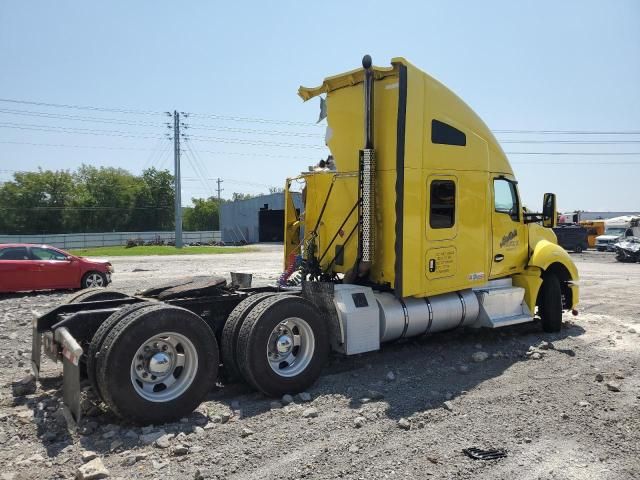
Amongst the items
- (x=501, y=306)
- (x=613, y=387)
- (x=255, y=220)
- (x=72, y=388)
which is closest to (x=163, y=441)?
(x=72, y=388)

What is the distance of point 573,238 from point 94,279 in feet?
103

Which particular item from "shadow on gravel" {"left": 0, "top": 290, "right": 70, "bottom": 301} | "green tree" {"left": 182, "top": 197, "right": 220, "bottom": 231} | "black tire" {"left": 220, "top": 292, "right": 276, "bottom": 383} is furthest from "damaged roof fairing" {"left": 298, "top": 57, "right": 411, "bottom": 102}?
"green tree" {"left": 182, "top": 197, "right": 220, "bottom": 231}

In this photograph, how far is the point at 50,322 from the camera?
5.72m

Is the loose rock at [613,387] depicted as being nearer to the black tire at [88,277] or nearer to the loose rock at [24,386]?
the loose rock at [24,386]

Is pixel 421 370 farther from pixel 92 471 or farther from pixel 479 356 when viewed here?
pixel 92 471

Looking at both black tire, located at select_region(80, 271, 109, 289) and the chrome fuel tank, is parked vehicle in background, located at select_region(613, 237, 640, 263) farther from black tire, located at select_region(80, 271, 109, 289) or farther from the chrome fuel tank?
black tire, located at select_region(80, 271, 109, 289)

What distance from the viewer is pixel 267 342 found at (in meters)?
5.60

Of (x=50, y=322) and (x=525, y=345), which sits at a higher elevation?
(x=50, y=322)

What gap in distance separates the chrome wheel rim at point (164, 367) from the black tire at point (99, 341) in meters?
0.34

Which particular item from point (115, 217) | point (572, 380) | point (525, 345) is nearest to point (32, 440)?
point (572, 380)

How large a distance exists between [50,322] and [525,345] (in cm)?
653

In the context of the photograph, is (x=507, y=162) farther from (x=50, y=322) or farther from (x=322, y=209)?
(x=50, y=322)

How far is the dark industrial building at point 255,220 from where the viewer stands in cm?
5650

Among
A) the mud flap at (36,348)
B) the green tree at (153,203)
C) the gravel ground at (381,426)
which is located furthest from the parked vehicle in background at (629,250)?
the green tree at (153,203)
